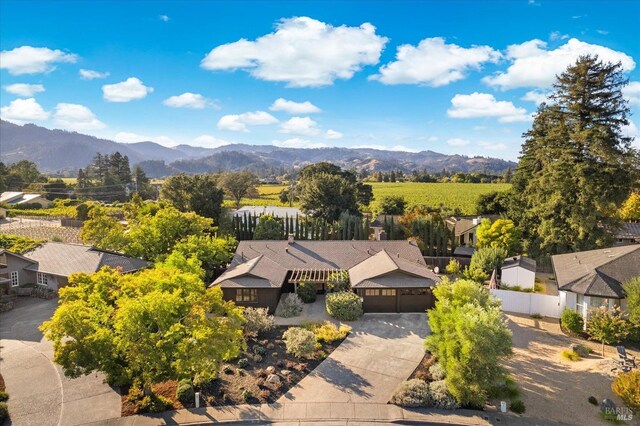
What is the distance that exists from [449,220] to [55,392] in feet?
166

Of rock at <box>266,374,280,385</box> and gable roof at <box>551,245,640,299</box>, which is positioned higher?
gable roof at <box>551,245,640,299</box>

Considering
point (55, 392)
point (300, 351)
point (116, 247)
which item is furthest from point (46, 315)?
point (300, 351)

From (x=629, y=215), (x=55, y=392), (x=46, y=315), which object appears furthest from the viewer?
(x=629, y=215)

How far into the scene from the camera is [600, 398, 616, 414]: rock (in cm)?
1667

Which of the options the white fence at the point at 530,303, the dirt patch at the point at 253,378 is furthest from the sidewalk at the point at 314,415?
the white fence at the point at 530,303

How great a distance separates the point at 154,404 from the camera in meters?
17.4

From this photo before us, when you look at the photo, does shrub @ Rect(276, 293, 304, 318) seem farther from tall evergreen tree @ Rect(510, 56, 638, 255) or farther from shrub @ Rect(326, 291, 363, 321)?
tall evergreen tree @ Rect(510, 56, 638, 255)

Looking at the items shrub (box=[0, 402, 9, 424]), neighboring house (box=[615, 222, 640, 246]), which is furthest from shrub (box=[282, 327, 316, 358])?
neighboring house (box=[615, 222, 640, 246])

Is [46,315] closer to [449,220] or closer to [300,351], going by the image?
[300,351]

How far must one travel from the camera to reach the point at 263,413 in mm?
16984

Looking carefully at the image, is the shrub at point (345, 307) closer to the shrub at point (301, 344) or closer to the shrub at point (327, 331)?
the shrub at point (327, 331)

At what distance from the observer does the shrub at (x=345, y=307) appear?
26766mm

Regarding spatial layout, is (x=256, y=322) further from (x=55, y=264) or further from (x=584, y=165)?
(x=584, y=165)

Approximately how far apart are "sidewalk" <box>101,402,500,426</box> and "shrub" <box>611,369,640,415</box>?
5.01 metres
